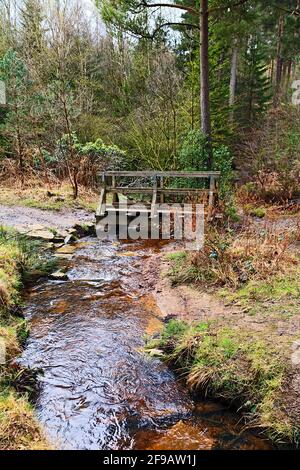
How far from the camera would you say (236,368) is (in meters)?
3.35

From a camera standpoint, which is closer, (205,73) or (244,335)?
(244,335)

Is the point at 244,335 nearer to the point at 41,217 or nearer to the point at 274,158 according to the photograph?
the point at 41,217

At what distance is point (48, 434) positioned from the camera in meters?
2.86

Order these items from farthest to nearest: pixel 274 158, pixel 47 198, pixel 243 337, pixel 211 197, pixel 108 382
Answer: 1. pixel 274 158
2. pixel 47 198
3. pixel 211 197
4. pixel 243 337
5. pixel 108 382

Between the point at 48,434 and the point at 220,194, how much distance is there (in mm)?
6529

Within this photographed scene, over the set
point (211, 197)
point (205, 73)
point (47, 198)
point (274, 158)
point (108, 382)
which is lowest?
point (108, 382)

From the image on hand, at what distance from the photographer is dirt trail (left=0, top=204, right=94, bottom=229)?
8.15 metres

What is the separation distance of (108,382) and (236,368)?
3.94ft

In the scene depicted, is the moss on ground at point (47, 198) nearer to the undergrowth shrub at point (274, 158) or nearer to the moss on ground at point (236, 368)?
the undergrowth shrub at point (274, 158)

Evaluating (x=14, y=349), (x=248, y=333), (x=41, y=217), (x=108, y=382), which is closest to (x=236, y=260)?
(x=248, y=333)

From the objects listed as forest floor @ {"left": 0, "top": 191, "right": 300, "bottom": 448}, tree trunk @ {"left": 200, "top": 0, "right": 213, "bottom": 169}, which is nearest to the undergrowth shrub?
tree trunk @ {"left": 200, "top": 0, "right": 213, "bottom": 169}

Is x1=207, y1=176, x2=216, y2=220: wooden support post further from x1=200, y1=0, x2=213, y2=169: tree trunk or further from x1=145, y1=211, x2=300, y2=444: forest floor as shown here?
x1=145, y1=211, x2=300, y2=444: forest floor

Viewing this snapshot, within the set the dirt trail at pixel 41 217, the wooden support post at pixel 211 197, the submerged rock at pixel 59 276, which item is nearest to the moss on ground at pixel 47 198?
the dirt trail at pixel 41 217

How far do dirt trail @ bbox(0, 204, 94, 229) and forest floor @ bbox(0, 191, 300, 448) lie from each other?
10.7 ft
